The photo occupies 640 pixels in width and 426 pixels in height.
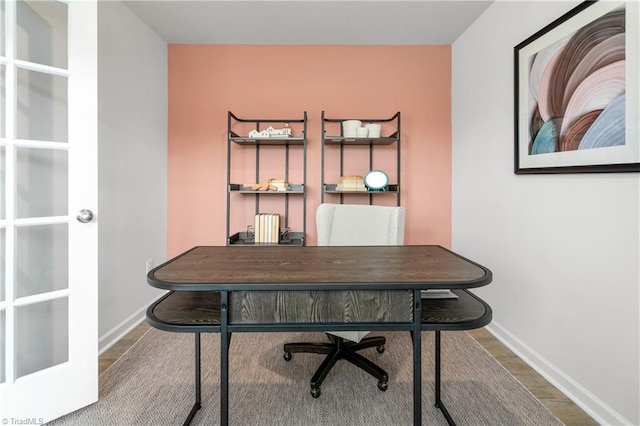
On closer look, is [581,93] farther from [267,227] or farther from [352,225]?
[267,227]

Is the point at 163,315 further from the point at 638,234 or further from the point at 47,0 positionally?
the point at 638,234

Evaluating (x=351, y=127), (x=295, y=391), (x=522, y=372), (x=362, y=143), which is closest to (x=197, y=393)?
(x=295, y=391)

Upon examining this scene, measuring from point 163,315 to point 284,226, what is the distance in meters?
1.88

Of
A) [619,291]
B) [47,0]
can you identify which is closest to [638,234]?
[619,291]

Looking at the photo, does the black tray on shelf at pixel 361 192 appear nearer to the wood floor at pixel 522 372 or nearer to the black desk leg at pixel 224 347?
the wood floor at pixel 522 372

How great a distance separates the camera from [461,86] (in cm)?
285

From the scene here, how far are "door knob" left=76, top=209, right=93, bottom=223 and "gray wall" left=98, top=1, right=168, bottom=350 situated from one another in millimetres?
656

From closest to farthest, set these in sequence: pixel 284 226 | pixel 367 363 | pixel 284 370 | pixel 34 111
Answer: pixel 34 111
pixel 367 363
pixel 284 370
pixel 284 226

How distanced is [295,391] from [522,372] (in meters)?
1.35

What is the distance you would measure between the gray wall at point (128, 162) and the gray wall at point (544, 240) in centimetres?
271

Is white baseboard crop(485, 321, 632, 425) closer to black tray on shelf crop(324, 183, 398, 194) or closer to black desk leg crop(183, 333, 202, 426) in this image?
black tray on shelf crop(324, 183, 398, 194)

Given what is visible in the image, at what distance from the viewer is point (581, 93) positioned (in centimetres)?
161

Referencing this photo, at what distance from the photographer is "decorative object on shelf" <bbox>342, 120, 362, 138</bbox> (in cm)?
274

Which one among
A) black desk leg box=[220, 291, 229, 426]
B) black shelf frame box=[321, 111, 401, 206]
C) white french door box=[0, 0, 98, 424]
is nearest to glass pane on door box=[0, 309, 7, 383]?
white french door box=[0, 0, 98, 424]
